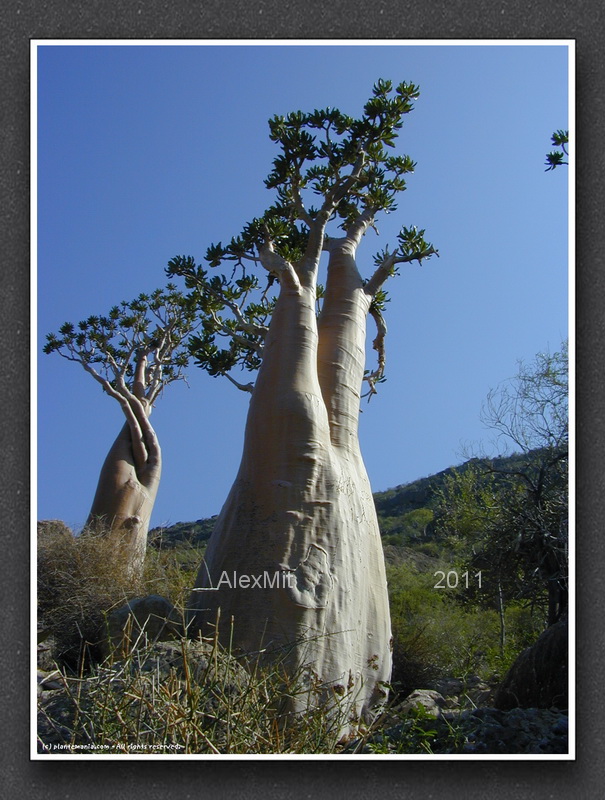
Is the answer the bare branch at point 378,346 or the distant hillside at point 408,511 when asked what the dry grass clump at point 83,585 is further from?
the bare branch at point 378,346

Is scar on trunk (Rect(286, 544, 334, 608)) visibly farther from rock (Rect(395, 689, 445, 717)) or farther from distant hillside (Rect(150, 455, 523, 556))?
distant hillside (Rect(150, 455, 523, 556))

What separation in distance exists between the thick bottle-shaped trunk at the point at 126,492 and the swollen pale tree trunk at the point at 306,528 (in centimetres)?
262

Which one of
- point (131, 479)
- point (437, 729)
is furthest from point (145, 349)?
point (437, 729)

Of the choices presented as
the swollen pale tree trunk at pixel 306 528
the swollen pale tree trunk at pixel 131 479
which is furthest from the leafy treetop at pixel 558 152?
the swollen pale tree trunk at pixel 131 479

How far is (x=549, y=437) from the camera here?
3.79 meters

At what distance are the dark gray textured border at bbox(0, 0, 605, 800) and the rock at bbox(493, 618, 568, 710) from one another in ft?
0.85

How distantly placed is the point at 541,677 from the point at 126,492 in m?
4.49

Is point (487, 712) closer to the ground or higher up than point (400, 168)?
closer to the ground

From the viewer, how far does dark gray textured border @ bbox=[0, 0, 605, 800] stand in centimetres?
241

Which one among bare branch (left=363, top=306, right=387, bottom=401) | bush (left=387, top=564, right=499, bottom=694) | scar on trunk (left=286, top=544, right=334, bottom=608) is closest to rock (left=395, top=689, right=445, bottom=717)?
bush (left=387, top=564, right=499, bottom=694)

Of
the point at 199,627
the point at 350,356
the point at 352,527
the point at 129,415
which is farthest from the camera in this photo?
the point at 129,415

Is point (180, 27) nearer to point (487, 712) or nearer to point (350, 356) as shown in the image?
point (350, 356)

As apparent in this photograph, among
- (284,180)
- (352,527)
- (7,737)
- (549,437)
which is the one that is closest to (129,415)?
(284,180)

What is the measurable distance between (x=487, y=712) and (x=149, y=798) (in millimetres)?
1189
